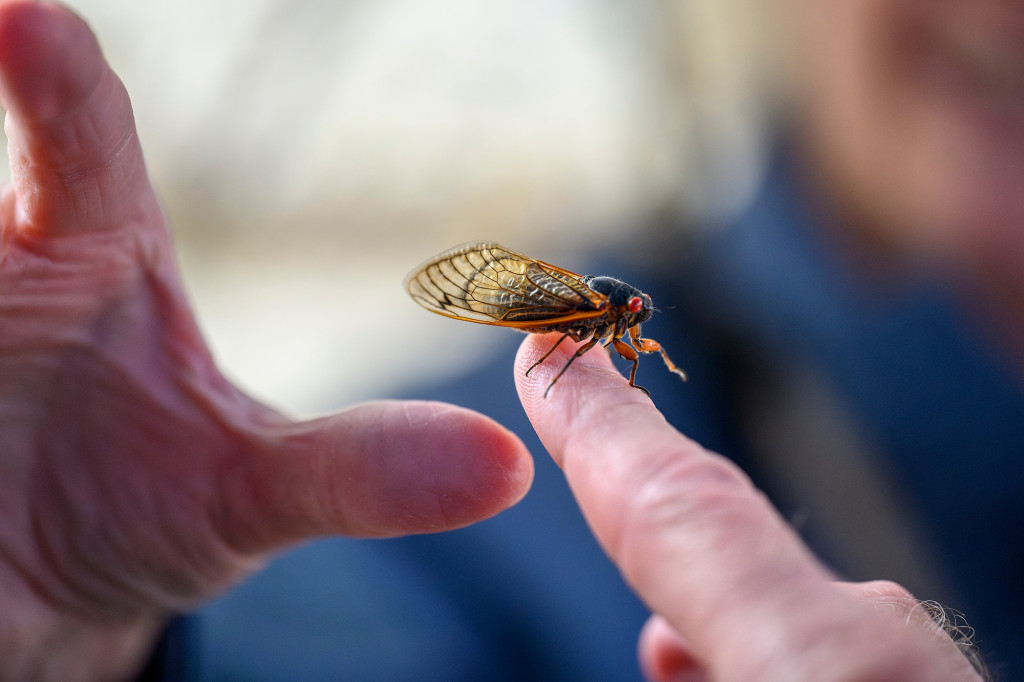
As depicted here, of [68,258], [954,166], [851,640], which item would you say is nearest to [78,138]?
[68,258]

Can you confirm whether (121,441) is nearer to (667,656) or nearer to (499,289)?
(499,289)

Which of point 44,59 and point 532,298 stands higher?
point 44,59

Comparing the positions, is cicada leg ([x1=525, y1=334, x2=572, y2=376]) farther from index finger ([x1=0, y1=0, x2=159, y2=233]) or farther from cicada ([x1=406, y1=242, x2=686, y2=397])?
index finger ([x1=0, y1=0, x2=159, y2=233])

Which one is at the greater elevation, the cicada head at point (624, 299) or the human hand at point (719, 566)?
the cicada head at point (624, 299)

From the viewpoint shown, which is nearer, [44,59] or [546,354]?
[44,59]

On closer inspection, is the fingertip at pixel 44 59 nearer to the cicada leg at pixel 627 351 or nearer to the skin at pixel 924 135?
the cicada leg at pixel 627 351

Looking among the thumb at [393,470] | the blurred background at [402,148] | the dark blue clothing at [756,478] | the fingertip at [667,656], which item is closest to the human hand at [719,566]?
the thumb at [393,470]

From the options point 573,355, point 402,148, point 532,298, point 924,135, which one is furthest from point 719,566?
point 402,148
